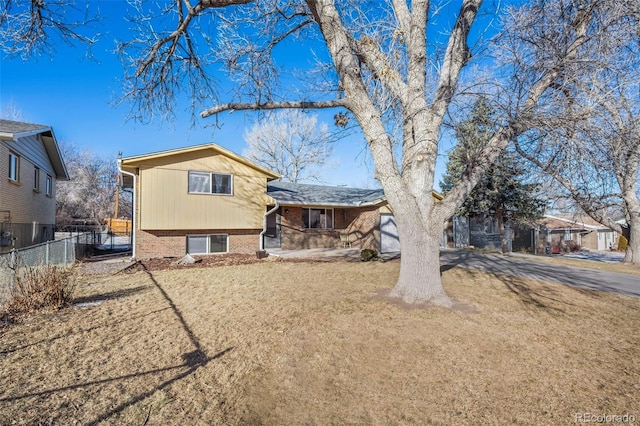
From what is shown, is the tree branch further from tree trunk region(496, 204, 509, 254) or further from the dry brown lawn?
tree trunk region(496, 204, 509, 254)

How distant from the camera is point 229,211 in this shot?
1308 centimetres

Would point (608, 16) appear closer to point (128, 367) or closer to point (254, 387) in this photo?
point (254, 387)

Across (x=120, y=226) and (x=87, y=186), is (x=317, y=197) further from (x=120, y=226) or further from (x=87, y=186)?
(x=87, y=186)

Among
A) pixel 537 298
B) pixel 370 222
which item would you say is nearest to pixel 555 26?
pixel 537 298

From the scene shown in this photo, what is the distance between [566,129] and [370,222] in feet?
36.4

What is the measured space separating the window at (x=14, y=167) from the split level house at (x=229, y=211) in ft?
11.0

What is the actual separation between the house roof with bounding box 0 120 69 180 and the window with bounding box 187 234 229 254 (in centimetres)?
623

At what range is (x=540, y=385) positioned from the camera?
111 inches

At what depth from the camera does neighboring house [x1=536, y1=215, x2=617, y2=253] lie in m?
24.6

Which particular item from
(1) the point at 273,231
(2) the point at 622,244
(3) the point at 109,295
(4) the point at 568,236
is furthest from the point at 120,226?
(2) the point at 622,244

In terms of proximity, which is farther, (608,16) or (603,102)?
(608,16)

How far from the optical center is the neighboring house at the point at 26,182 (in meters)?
9.77

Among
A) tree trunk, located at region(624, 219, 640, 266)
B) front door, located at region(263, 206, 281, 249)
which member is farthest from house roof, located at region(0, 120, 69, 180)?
tree trunk, located at region(624, 219, 640, 266)

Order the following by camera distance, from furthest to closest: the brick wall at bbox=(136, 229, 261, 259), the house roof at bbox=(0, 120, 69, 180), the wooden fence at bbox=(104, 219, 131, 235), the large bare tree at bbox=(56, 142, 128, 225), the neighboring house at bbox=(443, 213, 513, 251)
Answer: the large bare tree at bbox=(56, 142, 128, 225), the wooden fence at bbox=(104, 219, 131, 235), the neighboring house at bbox=(443, 213, 513, 251), the brick wall at bbox=(136, 229, 261, 259), the house roof at bbox=(0, 120, 69, 180)
